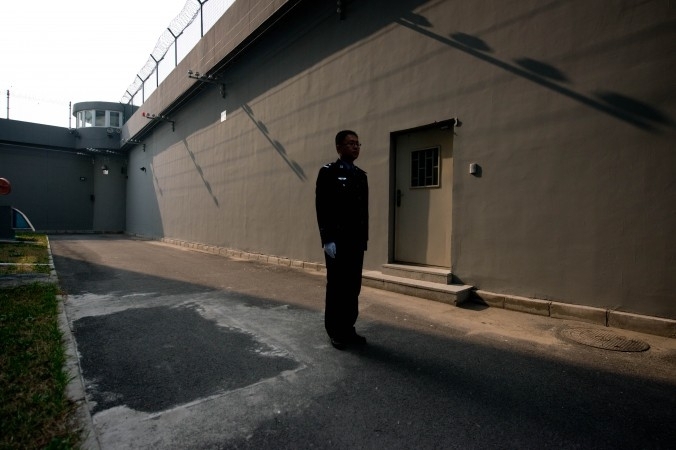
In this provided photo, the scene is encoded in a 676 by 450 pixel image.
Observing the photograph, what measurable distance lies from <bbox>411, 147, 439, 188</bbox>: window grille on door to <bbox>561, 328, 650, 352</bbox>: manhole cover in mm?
2909

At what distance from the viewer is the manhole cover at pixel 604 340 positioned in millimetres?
3270

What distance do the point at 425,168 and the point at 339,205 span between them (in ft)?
10.6

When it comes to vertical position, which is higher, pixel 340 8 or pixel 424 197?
pixel 340 8

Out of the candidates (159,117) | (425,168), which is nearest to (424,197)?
(425,168)

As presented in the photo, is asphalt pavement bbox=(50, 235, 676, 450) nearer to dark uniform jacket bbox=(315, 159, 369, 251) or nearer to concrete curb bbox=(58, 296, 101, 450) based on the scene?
concrete curb bbox=(58, 296, 101, 450)

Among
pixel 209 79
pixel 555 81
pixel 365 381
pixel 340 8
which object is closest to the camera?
pixel 365 381

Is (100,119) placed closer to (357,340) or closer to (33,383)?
(33,383)

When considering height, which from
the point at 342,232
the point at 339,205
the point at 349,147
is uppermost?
the point at 349,147

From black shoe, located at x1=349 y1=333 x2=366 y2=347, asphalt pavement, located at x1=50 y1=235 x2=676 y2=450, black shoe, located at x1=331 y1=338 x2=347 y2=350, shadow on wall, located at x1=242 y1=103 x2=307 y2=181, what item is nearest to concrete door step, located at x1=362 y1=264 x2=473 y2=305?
asphalt pavement, located at x1=50 y1=235 x2=676 y2=450

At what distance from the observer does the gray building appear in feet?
12.5

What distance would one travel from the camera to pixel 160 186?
60.2 ft

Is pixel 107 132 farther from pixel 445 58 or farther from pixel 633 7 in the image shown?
pixel 633 7

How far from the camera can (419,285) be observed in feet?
17.2

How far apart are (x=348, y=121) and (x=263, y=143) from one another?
364 centimetres
